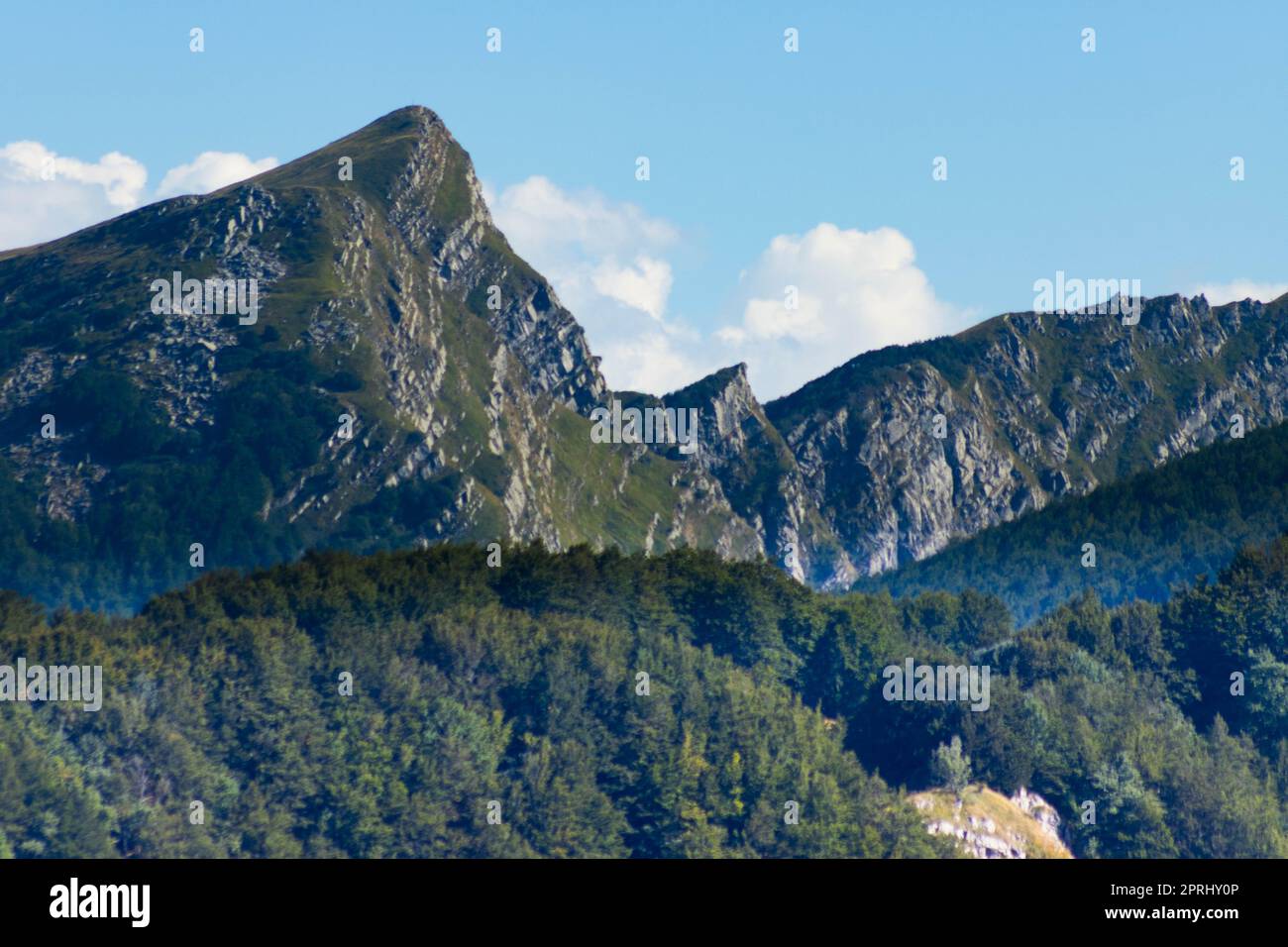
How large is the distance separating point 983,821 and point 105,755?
84.9m
